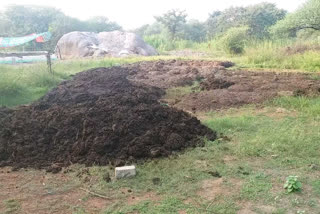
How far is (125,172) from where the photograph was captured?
3.79 metres

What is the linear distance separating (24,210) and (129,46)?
756 inches

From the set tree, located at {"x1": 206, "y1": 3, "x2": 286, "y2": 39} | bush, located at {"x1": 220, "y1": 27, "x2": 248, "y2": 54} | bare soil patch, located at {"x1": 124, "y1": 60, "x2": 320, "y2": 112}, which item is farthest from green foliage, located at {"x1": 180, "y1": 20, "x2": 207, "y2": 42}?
bare soil patch, located at {"x1": 124, "y1": 60, "x2": 320, "y2": 112}

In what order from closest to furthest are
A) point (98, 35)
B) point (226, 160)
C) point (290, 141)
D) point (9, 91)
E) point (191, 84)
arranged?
point (226, 160)
point (290, 141)
point (9, 91)
point (191, 84)
point (98, 35)

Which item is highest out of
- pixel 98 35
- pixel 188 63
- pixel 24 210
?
pixel 98 35

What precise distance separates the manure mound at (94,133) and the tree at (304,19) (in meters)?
10.5

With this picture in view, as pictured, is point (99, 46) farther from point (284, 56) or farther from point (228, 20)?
point (228, 20)

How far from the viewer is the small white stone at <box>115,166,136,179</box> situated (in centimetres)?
378

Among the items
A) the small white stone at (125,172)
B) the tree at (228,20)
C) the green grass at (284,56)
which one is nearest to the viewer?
the small white stone at (125,172)

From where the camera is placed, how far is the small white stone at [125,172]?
149 inches

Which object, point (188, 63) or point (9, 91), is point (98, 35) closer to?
point (188, 63)

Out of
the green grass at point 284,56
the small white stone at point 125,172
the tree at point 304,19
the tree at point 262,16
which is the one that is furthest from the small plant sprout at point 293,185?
the tree at point 262,16

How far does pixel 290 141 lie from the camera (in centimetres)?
475

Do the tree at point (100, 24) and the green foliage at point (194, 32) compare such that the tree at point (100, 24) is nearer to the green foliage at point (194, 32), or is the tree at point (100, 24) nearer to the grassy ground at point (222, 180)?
the green foliage at point (194, 32)

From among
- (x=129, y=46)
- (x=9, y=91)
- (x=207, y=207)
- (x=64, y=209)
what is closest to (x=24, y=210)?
(x=64, y=209)
